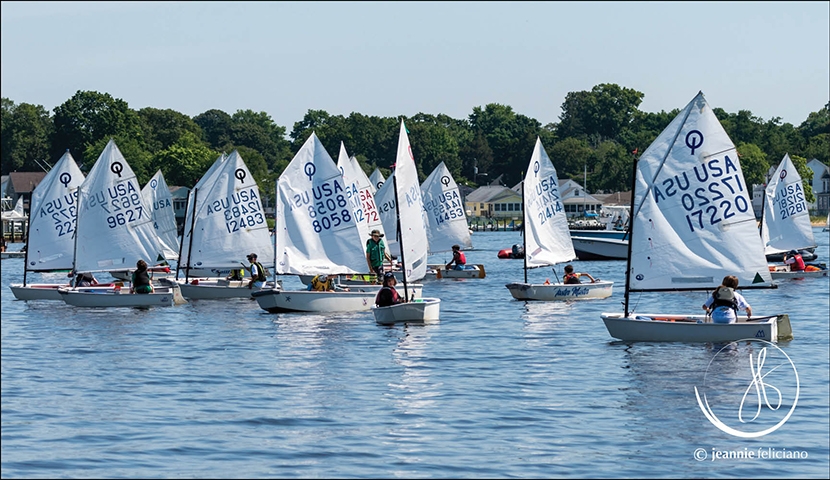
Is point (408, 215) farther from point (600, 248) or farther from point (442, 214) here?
point (600, 248)

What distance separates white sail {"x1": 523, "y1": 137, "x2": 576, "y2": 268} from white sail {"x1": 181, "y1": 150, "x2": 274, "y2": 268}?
11546 mm

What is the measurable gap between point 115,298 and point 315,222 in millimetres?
8619

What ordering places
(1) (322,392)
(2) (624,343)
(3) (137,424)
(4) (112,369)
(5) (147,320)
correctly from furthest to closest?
1. (5) (147,320)
2. (2) (624,343)
3. (4) (112,369)
4. (1) (322,392)
5. (3) (137,424)

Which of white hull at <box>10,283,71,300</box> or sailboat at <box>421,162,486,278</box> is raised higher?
sailboat at <box>421,162,486,278</box>

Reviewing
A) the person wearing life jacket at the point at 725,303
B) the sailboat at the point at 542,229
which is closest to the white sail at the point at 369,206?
the sailboat at the point at 542,229

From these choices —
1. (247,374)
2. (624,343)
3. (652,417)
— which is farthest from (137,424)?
(624,343)

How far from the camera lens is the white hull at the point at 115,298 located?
48.7m

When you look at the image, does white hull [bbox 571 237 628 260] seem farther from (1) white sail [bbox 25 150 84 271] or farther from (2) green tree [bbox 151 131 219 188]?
(2) green tree [bbox 151 131 219 188]

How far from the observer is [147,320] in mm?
46500

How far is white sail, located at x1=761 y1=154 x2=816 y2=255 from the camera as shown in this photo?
72.8 metres

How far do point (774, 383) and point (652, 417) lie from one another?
540 cm

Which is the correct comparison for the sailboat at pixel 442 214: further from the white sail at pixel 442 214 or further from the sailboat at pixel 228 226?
the sailboat at pixel 228 226

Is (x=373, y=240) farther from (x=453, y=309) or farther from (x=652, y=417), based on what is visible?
(x=652, y=417)

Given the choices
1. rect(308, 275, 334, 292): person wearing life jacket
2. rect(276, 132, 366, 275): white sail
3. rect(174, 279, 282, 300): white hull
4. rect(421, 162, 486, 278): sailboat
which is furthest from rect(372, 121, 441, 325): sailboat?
rect(421, 162, 486, 278): sailboat
